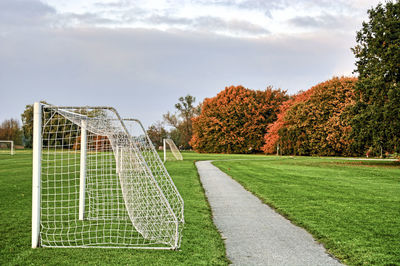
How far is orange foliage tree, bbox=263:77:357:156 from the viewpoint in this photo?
122ft

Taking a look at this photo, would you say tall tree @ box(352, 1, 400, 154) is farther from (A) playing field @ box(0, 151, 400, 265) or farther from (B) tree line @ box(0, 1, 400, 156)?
(A) playing field @ box(0, 151, 400, 265)

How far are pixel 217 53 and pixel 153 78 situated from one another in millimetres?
6211

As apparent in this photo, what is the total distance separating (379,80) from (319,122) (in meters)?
16.8

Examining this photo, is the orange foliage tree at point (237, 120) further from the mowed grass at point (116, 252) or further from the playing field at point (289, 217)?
the mowed grass at point (116, 252)

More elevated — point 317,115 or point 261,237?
point 317,115

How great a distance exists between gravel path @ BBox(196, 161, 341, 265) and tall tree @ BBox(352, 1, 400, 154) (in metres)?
16.1

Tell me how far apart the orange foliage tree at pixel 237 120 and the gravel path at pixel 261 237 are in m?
40.3

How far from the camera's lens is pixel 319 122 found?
38438 mm

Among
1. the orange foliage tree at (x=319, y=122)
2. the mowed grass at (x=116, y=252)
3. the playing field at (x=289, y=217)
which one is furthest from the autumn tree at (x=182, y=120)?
the mowed grass at (x=116, y=252)

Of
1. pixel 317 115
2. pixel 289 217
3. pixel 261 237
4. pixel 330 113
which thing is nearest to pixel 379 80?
pixel 330 113

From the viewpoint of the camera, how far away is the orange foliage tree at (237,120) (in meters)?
48.7

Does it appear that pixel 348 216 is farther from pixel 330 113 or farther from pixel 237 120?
pixel 237 120

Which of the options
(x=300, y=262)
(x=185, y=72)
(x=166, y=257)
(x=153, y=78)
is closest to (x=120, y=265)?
(x=166, y=257)

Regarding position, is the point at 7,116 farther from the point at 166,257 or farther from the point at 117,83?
the point at 166,257
